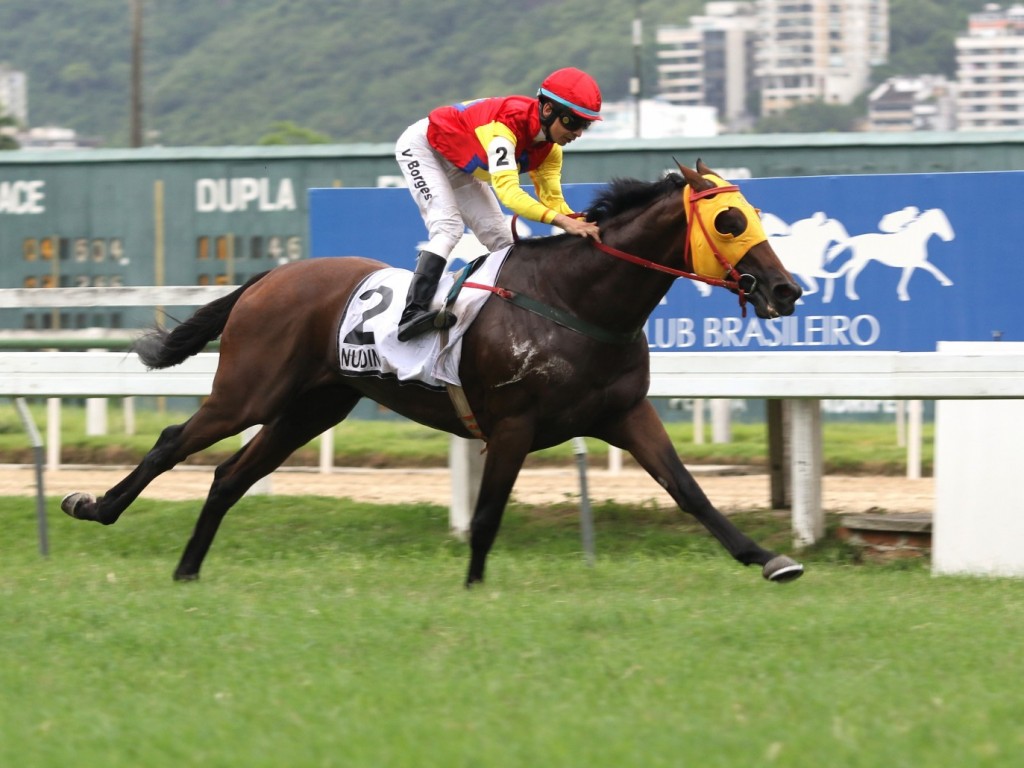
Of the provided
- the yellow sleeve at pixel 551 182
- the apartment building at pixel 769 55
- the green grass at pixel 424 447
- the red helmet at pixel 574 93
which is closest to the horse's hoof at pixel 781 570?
the yellow sleeve at pixel 551 182

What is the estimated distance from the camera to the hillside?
83875mm

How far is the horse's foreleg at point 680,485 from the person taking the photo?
245 inches

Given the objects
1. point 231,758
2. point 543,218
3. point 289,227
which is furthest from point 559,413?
point 289,227

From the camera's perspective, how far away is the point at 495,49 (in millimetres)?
87562

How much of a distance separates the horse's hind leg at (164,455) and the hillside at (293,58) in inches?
2832

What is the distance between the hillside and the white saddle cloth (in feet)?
237

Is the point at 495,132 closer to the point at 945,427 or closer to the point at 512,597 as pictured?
the point at 512,597

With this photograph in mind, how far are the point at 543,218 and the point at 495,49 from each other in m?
83.1

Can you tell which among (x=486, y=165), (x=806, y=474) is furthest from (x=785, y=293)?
(x=806, y=474)

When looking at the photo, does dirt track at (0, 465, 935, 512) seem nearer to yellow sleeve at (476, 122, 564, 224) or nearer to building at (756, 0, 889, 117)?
yellow sleeve at (476, 122, 564, 224)

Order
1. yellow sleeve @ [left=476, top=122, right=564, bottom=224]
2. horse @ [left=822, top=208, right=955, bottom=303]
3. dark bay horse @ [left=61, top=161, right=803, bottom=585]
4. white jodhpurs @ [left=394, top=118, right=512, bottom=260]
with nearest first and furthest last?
dark bay horse @ [left=61, top=161, right=803, bottom=585], yellow sleeve @ [left=476, top=122, right=564, bottom=224], white jodhpurs @ [left=394, top=118, right=512, bottom=260], horse @ [left=822, top=208, right=955, bottom=303]

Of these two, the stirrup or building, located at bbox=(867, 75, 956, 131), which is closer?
the stirrup

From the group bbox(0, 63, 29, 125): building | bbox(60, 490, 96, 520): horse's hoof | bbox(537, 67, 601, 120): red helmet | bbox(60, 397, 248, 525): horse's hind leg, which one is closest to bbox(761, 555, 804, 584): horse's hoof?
bbox(537, 67, 601, 120): red helmet

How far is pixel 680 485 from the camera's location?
20.9 feet
